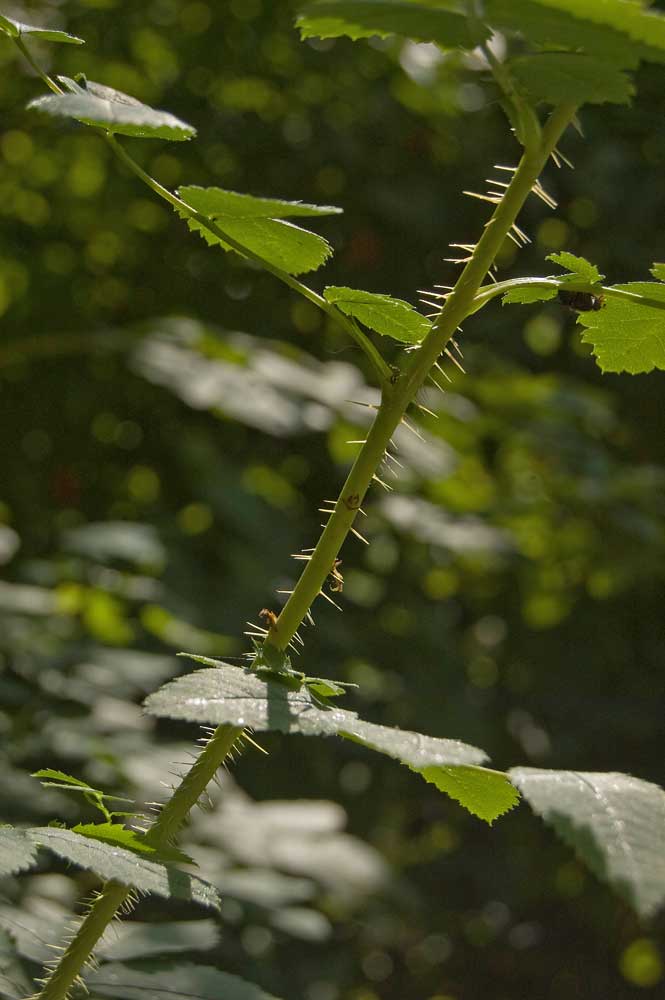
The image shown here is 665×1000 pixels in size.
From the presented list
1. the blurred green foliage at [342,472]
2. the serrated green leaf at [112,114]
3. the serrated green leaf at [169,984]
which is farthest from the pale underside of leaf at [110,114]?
the blurred green foliage at [342,472]

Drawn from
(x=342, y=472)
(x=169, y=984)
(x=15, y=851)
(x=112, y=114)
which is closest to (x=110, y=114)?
(x=112, y=114)

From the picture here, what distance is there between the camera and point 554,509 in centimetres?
297

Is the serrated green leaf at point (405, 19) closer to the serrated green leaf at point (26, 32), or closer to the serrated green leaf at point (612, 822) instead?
the serrated green leaf at point (26, 32)

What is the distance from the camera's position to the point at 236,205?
0.60m

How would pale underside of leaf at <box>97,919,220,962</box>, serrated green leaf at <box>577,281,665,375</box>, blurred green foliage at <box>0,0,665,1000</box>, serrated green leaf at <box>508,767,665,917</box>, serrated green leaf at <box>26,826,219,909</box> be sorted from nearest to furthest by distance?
serrated green leaf at <box>508,767,665,917</box>, serrated green leaf at <box>26,826,219,909</box>, serrated green leaf at <box>577,281,665,375</box>, pale underside of leaf at <box>97,919,220,962</box>, blurred green foliage at <box>0,0,665,1000</box>

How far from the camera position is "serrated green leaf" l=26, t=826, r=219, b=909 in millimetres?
556

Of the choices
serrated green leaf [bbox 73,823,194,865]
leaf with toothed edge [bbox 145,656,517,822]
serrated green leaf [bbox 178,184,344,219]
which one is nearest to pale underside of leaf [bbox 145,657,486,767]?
leaf with toothed edge [bbox 145,656,517,822]

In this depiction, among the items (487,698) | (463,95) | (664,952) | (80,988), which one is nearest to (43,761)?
(80,988)

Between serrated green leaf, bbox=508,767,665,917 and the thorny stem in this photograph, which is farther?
the thorny stem

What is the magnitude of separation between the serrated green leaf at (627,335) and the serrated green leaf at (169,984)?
459mm

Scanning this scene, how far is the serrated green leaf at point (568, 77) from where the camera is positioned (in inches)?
20.9

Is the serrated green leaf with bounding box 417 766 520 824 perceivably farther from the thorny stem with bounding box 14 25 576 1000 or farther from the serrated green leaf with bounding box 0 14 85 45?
the serrated green leaf with bounding box 0 14 85 45

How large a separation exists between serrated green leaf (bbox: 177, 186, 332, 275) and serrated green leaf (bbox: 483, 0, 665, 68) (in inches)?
6.3

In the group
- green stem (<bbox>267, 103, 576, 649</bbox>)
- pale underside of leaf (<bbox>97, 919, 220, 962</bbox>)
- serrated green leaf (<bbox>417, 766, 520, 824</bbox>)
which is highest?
green stem (<bbox>267, 103, 576, 649</bbox>)
